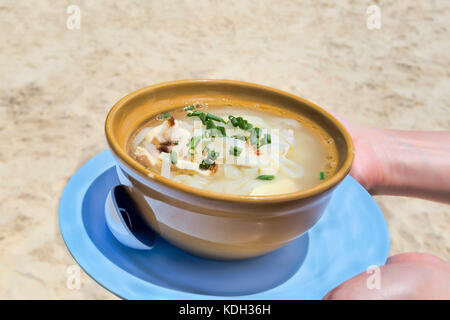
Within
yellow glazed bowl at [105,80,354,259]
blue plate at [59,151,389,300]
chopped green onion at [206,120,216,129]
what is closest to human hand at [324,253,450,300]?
blue plate at [59,151,389,300]

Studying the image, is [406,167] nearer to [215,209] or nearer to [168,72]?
[215,209]

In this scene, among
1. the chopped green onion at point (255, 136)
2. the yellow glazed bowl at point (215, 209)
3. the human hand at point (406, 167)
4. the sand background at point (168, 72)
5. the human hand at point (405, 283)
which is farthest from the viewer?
the sand background at point (168, 72)

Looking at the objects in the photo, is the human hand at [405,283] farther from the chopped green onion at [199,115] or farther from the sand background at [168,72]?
the sand background at [168,72]

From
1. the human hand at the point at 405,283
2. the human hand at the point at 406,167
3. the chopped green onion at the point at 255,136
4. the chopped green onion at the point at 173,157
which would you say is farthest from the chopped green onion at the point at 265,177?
the human hand at the point at 406,167

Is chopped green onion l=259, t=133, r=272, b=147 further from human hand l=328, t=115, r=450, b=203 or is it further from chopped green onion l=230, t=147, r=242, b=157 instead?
human hand l=328, t=115, r=450, b=203

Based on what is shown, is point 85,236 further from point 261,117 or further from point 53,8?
point 53,8

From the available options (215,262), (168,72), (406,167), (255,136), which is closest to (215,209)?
(215,262)
